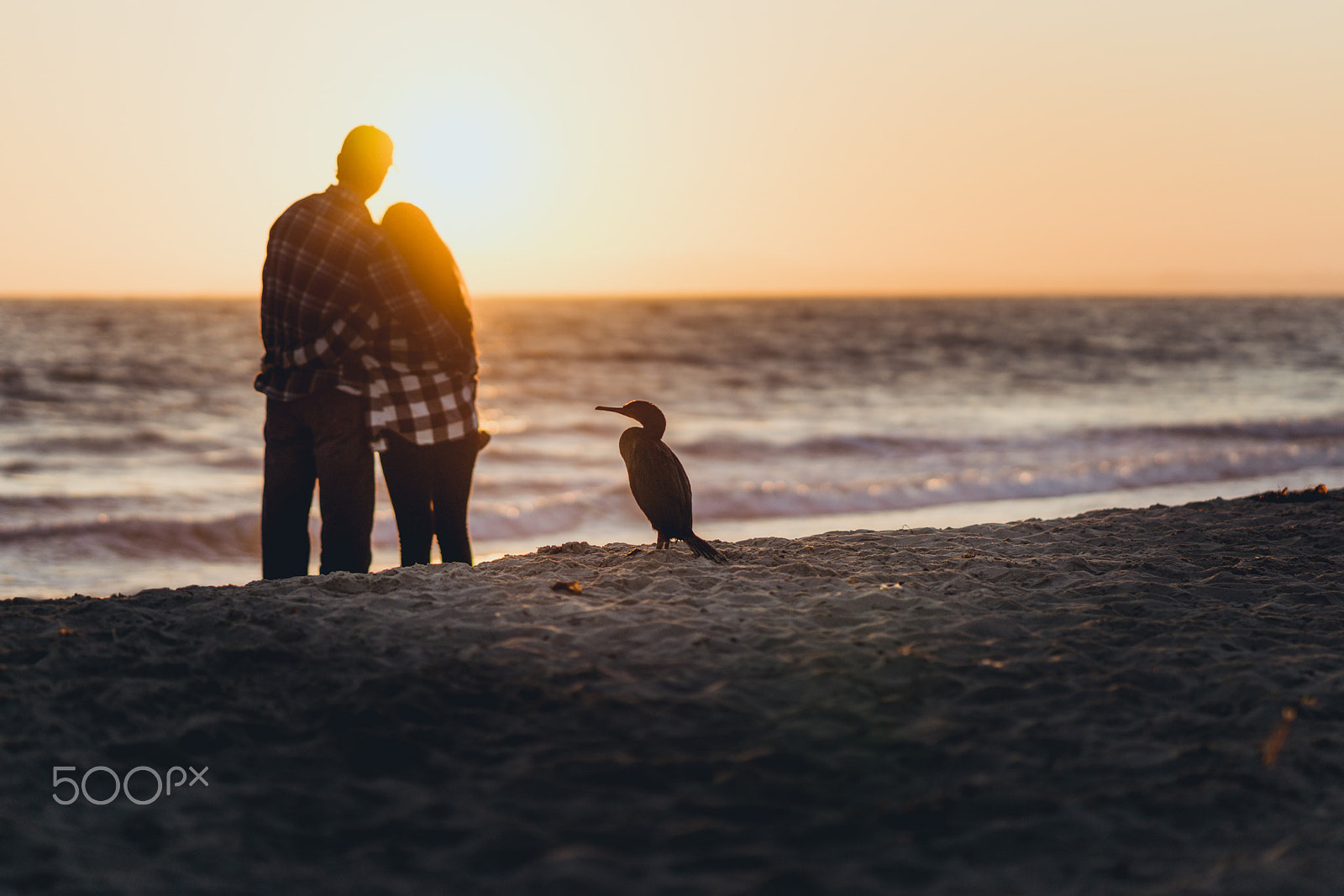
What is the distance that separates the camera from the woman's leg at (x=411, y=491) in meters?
4.23

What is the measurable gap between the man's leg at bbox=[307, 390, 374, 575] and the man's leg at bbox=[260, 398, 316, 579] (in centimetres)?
8

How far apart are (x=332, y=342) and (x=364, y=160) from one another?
81 centimetres

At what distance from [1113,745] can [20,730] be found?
312 centimetres

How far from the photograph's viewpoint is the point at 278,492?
13.3ft

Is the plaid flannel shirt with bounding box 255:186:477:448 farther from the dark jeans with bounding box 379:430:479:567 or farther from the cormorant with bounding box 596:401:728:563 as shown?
the cormorant with bounding box 596:401:728:563

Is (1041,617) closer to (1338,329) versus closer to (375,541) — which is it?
(375,541)

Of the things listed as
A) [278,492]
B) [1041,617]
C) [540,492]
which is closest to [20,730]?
[278,492]

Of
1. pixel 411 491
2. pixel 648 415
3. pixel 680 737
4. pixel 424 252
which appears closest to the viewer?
pixel 680 737

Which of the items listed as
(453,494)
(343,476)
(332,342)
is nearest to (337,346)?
(332,342)

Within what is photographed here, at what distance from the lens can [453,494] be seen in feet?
14.6

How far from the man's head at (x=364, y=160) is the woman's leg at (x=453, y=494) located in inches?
47.7

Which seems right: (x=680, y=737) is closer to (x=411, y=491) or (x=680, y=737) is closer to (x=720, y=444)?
(x=411, y=491)

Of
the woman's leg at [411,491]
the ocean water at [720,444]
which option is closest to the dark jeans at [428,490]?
the woman's leg at [411,491]

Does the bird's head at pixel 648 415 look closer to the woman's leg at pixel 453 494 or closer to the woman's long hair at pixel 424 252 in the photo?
the woman's leg at pixel 453 494
